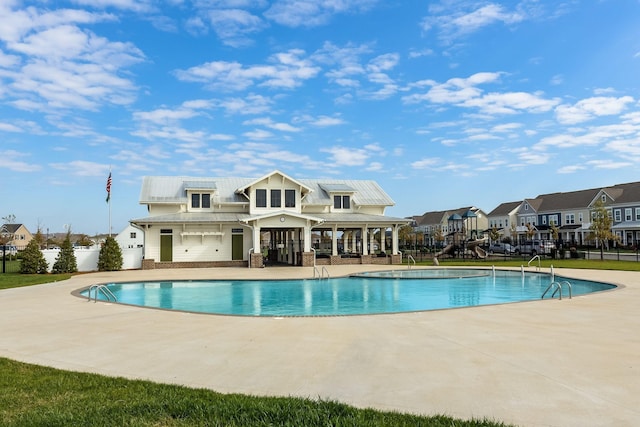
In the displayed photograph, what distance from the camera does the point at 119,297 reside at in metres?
17.1

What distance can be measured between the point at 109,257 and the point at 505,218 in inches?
2494

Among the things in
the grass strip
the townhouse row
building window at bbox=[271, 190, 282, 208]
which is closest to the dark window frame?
building window at bbox=[271, 190, 282, 208]

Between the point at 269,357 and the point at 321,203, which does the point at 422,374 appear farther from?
the point at 321,203

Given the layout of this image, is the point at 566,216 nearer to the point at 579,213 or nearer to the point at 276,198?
the point at 579,213

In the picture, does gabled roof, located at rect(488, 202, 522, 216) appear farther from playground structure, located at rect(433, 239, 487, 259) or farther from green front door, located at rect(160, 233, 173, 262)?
green front door, located at rect(160, 233, 173, 262)

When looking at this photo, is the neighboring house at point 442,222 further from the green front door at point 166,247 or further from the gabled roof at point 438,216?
the green front door at point 166,247

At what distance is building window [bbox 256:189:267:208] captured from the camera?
104 feet

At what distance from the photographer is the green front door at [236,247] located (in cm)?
3085

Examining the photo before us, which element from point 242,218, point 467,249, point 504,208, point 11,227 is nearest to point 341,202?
point 242,218

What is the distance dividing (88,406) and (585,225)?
65.2 meters

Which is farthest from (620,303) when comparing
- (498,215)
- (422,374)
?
(498,215)

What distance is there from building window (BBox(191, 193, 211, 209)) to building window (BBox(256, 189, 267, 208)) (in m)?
3.55

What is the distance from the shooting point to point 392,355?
6.99 meters

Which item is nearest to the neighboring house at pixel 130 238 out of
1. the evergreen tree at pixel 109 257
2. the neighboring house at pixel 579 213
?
the evergreen tree at pixel 109 257
